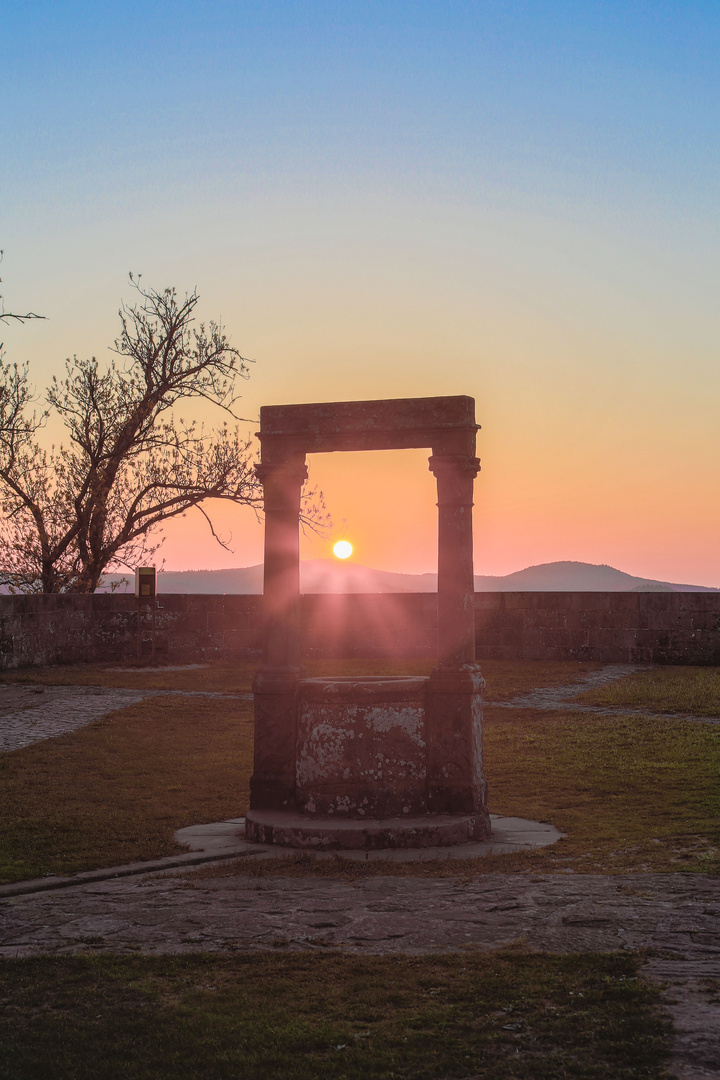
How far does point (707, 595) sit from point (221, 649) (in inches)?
357

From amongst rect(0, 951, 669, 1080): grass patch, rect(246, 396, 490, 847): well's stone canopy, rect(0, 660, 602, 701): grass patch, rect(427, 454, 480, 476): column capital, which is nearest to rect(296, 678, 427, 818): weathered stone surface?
rect(246, 396, 490, 847): well's stone canopy

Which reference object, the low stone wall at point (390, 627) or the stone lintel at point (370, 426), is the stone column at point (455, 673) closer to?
the stone lintel at point (370, 426)

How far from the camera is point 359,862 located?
6199 mm

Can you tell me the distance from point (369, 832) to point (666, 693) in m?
8.52

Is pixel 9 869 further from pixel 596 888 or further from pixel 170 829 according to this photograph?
pixel 596 888

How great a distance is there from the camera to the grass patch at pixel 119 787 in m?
6.49

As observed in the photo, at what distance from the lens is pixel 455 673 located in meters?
7.18

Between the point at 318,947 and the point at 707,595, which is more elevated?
the point at 707,595

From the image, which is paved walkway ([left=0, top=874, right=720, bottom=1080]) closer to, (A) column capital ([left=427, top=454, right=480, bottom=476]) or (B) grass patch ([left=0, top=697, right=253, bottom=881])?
(B) grass patch ([left=0, top=697, right=253, bottom=881])

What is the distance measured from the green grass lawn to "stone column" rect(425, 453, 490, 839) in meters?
0.75

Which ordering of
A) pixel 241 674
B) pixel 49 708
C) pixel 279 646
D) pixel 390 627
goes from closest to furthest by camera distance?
pixel 279 646, pixel 49 708, pixel 241 674, pixel 390 627

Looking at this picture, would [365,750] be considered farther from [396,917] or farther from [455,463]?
[396,917]

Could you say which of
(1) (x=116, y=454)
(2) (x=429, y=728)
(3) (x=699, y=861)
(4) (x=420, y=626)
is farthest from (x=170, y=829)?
(1) (x=116, y=454)

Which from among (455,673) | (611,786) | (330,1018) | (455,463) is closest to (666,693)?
(611,786)
